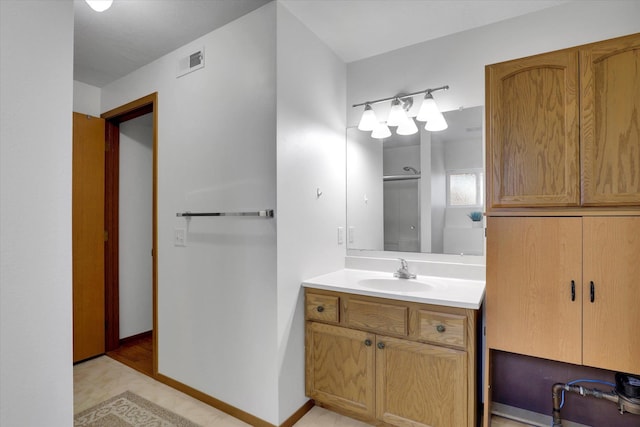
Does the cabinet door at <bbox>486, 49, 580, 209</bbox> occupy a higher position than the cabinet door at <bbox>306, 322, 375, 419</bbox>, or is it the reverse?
the cabinet door at <bbox>486, 49, 580, 209</bbox>

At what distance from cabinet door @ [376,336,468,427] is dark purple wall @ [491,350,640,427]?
61cm

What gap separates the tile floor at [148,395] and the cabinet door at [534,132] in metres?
1.41

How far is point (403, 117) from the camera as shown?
2.24 m

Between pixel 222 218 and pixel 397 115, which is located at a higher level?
pixel 397 115

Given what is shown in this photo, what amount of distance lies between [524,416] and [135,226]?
3515 millimetres

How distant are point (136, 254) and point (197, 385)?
163 cm

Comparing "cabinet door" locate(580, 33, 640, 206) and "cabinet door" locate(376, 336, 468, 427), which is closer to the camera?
"cabinet door" locate(580, 33, 640, 206)

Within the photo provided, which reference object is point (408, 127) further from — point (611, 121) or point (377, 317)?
point (377, 317)

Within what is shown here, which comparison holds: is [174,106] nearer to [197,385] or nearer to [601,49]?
[197,385]

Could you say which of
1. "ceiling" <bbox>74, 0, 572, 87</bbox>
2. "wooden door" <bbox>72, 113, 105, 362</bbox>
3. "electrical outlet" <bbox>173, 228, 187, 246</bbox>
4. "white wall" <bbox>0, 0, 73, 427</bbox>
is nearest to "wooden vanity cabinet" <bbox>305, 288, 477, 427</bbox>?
"electrical outlet" <bbox>173, 228, 187, 246</bbox>

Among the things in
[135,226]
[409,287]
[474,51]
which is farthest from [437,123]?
[135,226]

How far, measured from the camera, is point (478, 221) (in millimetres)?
2100

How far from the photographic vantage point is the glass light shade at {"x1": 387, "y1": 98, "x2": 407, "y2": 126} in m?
2.24

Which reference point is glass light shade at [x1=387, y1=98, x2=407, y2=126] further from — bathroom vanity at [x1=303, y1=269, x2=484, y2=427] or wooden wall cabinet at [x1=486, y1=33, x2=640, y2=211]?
bathroom vanity at [x1=303, y1=269, x2=484, y2=427]
